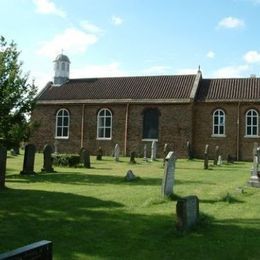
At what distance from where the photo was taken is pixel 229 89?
41969mm

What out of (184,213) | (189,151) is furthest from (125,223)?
(189,151)

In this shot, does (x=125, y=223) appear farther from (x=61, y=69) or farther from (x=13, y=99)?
(x=61, y=69)

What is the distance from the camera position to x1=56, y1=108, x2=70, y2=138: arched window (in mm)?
45344

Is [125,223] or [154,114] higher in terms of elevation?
[154,114]

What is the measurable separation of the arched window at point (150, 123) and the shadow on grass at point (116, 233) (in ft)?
98.6

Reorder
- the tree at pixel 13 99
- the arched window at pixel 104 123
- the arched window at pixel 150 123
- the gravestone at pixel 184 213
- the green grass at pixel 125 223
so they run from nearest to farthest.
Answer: the green grass at pixel 125 223 < the gravestone at pixel 184 213 < the tree at pixel 13 99 < the arched window at pixel 150 123 < the arched window at pixel 104 123

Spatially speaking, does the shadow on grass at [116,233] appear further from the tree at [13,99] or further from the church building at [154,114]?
the church building at [154,114]

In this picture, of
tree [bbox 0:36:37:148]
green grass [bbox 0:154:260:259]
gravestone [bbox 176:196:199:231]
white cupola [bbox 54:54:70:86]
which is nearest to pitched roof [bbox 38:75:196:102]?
white cupola [bbox 54:54:70:86]

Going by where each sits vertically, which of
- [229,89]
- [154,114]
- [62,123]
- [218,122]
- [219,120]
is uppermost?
[229,89]

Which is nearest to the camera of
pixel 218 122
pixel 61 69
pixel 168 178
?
pixel 168 178

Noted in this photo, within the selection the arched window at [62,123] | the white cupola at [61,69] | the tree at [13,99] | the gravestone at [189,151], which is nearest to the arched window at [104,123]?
the arched window at [62,123]

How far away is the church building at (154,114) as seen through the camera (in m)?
40.0

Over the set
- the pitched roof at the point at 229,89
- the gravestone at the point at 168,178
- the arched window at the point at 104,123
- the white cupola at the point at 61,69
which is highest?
the white cupola at the point at 61,69

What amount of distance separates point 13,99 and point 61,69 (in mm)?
29524
